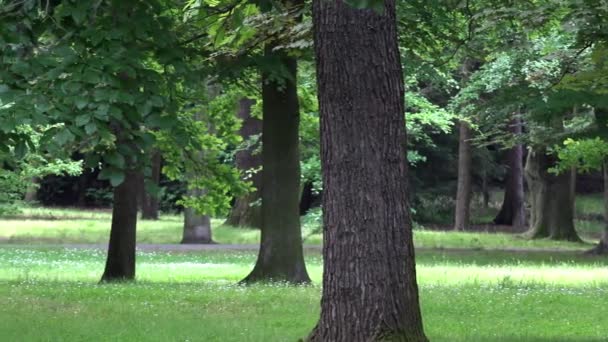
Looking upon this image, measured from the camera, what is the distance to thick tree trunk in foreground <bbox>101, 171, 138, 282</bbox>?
1650cm

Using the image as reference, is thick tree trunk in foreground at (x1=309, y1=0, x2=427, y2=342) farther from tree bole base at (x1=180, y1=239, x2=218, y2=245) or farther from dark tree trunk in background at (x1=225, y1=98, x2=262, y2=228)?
dark tree trunk in background at (x1=225, y1=98, x2=262, y2=228)

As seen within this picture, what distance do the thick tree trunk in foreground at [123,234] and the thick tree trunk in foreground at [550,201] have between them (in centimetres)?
1969

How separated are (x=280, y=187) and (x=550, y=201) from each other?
67.3 ft

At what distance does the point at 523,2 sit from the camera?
1397 cm

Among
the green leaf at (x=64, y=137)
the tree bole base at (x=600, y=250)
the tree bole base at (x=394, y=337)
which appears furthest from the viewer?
the tree bole base at (x=600, y=250)

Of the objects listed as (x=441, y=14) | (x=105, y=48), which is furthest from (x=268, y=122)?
(x=105, y=48)

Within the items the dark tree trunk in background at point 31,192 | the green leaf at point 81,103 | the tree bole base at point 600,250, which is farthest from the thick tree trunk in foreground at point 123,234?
the dark tree trunk in background at point 31,192

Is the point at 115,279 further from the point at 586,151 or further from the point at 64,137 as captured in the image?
the point at 586,151

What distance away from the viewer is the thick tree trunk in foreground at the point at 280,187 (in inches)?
618

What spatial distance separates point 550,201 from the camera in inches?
1334

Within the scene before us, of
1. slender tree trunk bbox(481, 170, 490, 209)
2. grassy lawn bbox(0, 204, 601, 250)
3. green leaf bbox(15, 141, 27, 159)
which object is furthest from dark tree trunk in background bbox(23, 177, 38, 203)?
green leaf bbox(15, 141, 27, 159)

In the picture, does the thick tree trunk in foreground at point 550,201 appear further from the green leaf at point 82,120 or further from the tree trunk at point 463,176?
the green leaf at point 82,120

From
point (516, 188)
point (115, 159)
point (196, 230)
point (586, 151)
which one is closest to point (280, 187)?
point (115, 159)

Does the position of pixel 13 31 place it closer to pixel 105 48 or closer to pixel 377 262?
pixel 105 48
